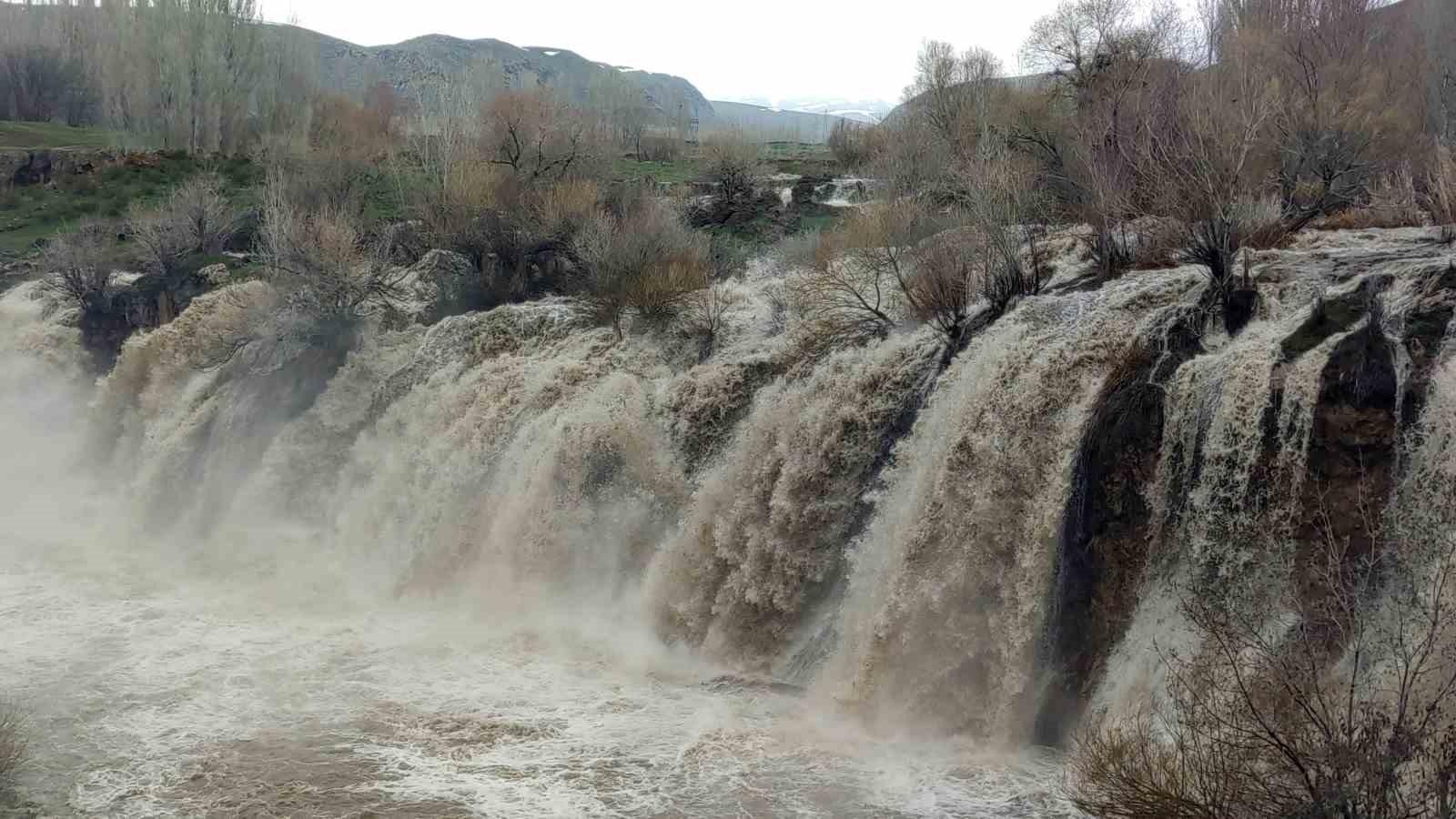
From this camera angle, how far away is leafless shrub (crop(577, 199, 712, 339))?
1709cm

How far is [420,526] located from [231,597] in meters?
2.48

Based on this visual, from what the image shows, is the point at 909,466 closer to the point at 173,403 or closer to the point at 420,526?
the point at 420,526

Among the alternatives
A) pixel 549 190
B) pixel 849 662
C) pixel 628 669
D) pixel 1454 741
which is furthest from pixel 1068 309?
pixel 549 190

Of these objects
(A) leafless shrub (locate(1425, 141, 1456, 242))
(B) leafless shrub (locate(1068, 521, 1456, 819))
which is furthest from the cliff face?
(B) leafless shrub (locate(1068, 521, 1456, 819))

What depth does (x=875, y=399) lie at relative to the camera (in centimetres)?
1235

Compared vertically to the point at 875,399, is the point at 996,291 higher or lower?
higher

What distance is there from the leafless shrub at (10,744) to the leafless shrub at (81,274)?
17.4 metres

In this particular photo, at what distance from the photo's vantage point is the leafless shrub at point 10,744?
30.9ft

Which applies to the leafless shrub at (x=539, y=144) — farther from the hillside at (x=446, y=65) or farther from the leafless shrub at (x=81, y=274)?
the hillside at (x=446, y=65)

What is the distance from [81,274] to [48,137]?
1037 inches

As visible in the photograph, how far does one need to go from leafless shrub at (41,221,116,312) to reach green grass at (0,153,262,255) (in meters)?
6.54

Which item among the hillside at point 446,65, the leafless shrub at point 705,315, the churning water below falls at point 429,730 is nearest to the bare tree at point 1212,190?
the churning water below falls at point 429,730

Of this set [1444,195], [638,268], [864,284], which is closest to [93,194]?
[638,268]

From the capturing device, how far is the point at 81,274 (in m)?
25.7
